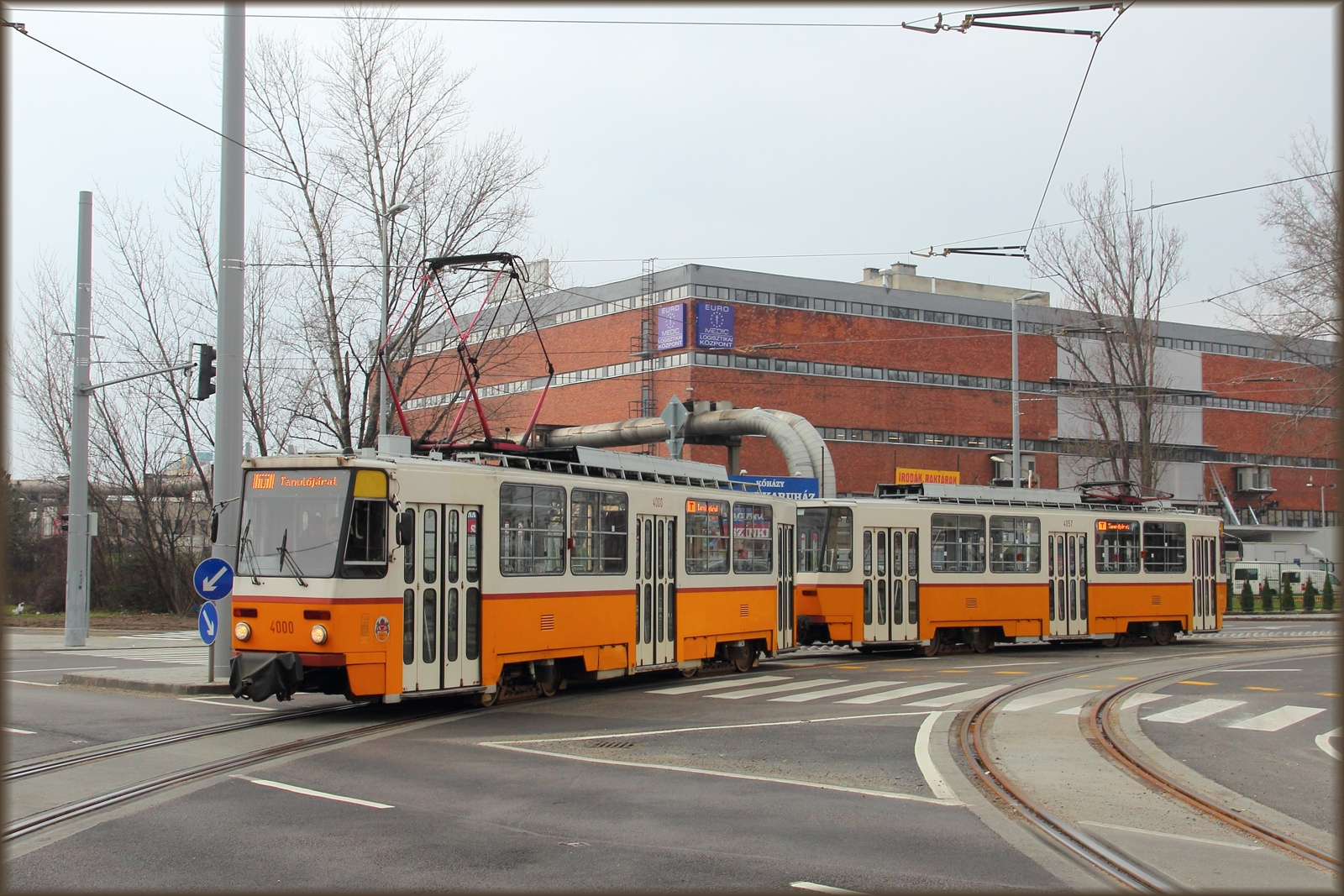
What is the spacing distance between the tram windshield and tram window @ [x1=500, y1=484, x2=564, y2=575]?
2359 mm

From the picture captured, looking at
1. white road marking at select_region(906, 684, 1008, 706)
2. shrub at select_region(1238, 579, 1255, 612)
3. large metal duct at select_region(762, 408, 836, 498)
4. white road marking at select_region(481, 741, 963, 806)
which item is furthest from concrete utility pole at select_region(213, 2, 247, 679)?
shrub at select_region(1238, 579, 1255, 612)

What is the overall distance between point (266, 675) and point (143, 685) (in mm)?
5550

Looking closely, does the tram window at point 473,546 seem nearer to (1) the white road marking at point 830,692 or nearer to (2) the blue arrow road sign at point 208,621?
(2) the blue arrow road sign at point 208,621

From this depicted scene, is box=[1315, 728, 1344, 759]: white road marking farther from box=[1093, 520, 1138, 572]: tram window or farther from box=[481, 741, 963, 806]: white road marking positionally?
box=[1093, 520, 1138, 572]: tram window

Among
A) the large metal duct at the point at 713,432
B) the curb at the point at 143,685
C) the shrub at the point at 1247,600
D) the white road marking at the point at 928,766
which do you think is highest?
the large metal duct at the point at 713,432

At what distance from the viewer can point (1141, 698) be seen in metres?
17.1

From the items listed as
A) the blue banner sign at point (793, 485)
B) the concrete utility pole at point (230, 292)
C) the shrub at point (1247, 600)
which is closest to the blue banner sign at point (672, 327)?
the blue banner sign at point (793, 485)

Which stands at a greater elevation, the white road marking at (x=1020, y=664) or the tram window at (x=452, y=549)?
the tram window at (x=452, y=549)

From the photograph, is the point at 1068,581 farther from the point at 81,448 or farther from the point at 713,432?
the point at 81,448

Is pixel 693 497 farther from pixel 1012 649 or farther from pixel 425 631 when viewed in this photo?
pixel 1012 649

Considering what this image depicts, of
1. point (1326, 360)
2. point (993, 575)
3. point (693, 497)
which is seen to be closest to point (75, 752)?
point (693, 497)

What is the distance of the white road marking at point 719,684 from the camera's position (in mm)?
17875

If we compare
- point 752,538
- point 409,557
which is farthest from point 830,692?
point 409,557

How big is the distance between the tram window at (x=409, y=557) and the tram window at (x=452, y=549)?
54 centimetres
